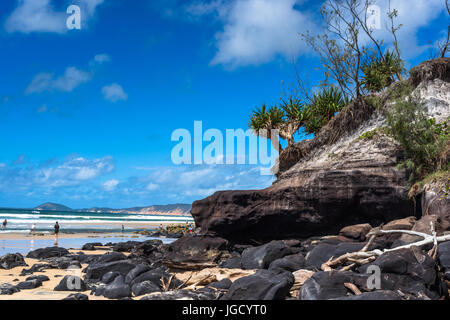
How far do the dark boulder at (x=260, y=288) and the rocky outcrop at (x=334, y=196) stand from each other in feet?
24.5

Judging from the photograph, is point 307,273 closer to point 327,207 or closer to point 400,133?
point 327,207

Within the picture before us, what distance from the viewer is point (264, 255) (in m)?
9.15

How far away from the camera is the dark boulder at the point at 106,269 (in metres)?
8.86

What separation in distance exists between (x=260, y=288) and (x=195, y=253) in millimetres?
5511

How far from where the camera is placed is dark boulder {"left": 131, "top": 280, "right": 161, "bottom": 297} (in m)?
7.16

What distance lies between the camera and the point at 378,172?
12773 millimetres

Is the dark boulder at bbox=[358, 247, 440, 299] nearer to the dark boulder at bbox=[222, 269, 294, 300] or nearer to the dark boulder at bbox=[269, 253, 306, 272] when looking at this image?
the dark boulder at bbox=[222, 269, 294, 300]

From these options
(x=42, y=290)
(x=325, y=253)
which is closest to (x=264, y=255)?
(x=325, y=253)

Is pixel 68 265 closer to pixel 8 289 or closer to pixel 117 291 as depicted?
pixel 8 289

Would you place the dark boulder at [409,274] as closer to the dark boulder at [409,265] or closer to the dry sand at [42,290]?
the dark boulder at [409,265]

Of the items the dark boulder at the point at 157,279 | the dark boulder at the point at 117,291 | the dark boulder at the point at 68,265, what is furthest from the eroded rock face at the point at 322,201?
the dark boulder at the point at 117,291

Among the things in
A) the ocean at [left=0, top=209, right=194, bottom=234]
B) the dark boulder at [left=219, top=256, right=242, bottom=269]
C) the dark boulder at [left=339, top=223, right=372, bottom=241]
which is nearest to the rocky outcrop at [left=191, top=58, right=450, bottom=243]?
the dark boulder at [left=339, top=223, right=372, bottom=241]
